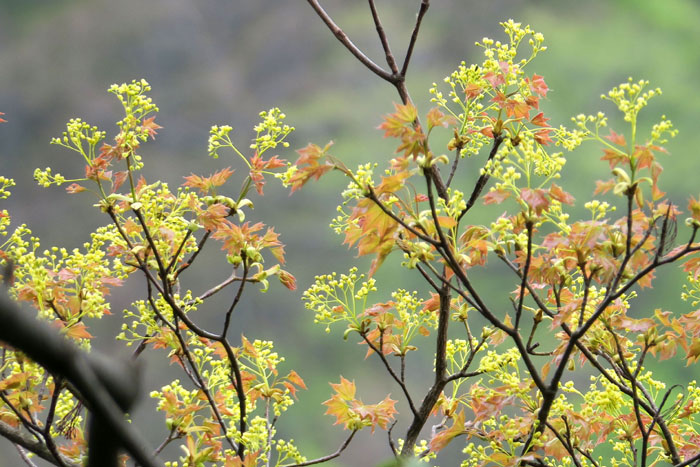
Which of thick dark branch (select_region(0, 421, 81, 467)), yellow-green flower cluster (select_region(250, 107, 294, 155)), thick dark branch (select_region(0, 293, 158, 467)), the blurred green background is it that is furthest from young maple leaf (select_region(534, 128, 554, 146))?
the blurred green background

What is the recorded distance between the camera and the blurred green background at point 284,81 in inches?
113

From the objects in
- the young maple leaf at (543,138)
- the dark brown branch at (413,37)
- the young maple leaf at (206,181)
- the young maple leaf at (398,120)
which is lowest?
the young maple leaf at (398,120)

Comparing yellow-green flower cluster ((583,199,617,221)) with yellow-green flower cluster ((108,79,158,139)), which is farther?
yellow-green flower cluster ((108,79,158,139))

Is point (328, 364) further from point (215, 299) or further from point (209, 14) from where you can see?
point (209, 14)

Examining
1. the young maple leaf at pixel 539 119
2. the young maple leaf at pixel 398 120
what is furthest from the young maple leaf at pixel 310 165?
the young maple leaf at pixel 539 119

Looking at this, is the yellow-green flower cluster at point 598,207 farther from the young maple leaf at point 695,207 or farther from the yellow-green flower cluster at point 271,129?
the yellow-green flower cluster at point 271,129

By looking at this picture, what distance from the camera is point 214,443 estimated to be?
857 mm

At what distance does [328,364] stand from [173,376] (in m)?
0.64

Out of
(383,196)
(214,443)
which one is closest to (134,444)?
(383,196)

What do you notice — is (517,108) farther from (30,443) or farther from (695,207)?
Result: (30,443)

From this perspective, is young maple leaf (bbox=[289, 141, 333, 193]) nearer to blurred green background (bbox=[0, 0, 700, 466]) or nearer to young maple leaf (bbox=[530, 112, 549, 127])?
young maple leaf (bbox=[530, 112, 549, 127])

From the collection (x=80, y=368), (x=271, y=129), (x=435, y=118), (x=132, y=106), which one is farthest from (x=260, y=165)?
(x=80, y=368)

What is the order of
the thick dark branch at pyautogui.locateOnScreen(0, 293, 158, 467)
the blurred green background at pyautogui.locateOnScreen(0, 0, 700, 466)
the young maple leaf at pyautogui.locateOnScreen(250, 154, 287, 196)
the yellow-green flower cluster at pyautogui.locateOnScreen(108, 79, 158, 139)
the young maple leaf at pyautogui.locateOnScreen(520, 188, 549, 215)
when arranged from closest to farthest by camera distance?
the thick dark branch at pyautogui.locateOnScreen(0, 293, 158, 467)
the young maple leaf at pyautogui.locateOnScreen(520, 188, 549, 215)
the yellow-green flower cluster at pyautogui.locateOnScreen(108, 79, 158, 139)
the young maple leaf at pyautogui.locateOnScreen(250, 154, 287, 196)
the blurred green background at pyautogui.locateOnScreen(0, 0, 700, 466)

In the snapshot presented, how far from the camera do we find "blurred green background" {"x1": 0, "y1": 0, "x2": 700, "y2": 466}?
9.41 ft
